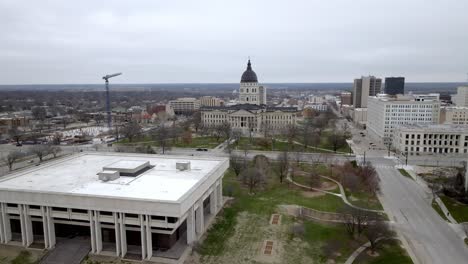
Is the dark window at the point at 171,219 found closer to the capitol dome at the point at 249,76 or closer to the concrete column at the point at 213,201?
the concrete column at the point at 213,201

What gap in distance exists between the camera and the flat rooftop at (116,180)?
42.2m

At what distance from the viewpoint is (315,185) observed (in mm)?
64000

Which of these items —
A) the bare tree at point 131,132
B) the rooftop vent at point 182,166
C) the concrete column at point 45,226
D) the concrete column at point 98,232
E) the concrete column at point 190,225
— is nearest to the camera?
the concrete column at point 98,232

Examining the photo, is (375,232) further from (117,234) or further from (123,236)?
(117,234)

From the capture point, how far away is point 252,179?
6178cm

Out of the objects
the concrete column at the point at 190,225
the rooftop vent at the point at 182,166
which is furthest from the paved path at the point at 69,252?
the rooftop vent at the point at 182,166

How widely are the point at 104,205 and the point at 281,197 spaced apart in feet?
97.9

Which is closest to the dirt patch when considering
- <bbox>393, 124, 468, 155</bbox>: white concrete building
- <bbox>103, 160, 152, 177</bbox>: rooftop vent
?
<bbox>103, 160, 152, 177</bbox>: rooftop vent

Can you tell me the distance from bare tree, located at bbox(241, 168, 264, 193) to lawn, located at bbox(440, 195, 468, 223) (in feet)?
98.6

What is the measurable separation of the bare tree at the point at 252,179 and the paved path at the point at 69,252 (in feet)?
94.6

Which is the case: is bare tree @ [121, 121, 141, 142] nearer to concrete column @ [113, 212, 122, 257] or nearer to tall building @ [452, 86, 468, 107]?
concrete column @ [113, 212, 122, 257]

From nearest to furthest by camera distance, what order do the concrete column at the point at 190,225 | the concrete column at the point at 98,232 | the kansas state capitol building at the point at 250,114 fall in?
the concrete column at the point at 98,232
the concrete column at the point at 190,225
the kansas state capitol building at the point at 250,114

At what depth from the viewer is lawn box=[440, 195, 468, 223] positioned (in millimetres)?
49438

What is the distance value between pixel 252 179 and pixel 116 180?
79.0 ft
